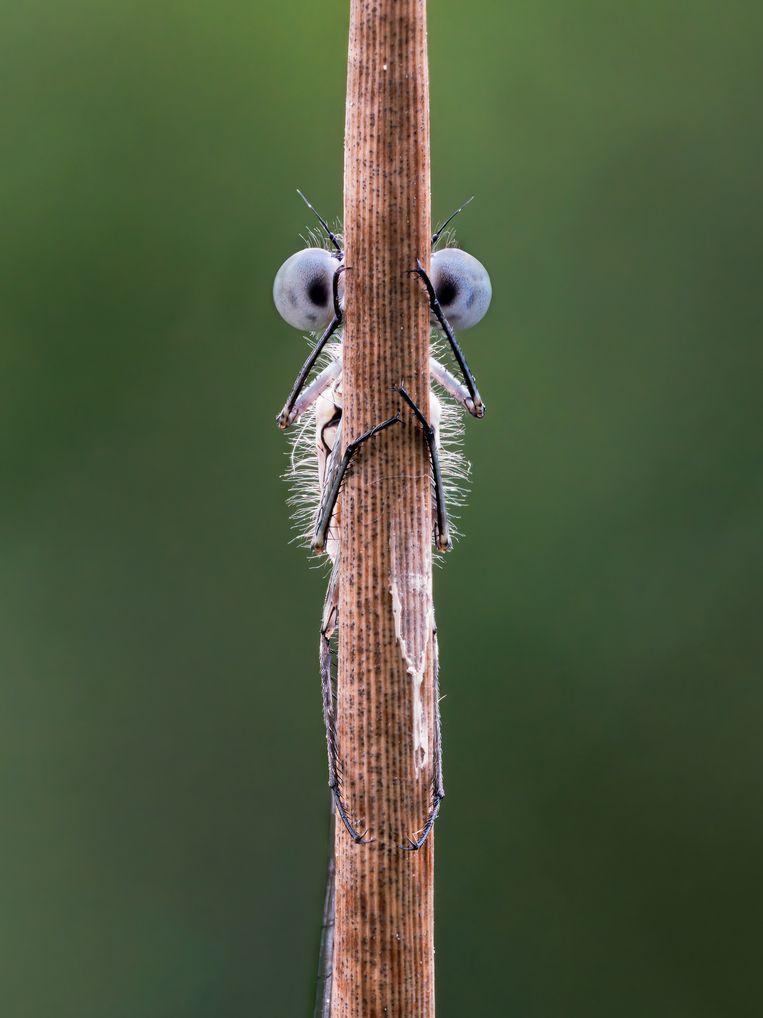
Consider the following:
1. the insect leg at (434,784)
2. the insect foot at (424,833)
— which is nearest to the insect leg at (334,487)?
the insect leg at (434,784)

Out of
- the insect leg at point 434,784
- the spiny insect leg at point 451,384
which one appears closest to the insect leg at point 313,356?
the spiny insect leg at point 451,384

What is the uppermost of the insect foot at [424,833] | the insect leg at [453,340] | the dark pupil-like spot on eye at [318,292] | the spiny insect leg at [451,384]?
the dark pupil-like spot on eye at [318,292]

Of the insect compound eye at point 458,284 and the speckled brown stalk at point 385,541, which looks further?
the insect compound eye at point 458,284

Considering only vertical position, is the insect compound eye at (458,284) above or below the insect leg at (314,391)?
above

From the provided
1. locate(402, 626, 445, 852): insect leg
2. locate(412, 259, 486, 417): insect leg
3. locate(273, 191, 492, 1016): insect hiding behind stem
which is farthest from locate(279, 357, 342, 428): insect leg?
locate(402, 626, 445, 852): insect leg

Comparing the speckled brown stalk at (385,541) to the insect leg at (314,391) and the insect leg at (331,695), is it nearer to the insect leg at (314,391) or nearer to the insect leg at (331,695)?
the insect leg at (331,695)

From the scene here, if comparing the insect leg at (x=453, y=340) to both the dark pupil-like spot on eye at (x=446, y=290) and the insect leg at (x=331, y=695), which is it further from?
the insect leg at (x=331, y=695)
